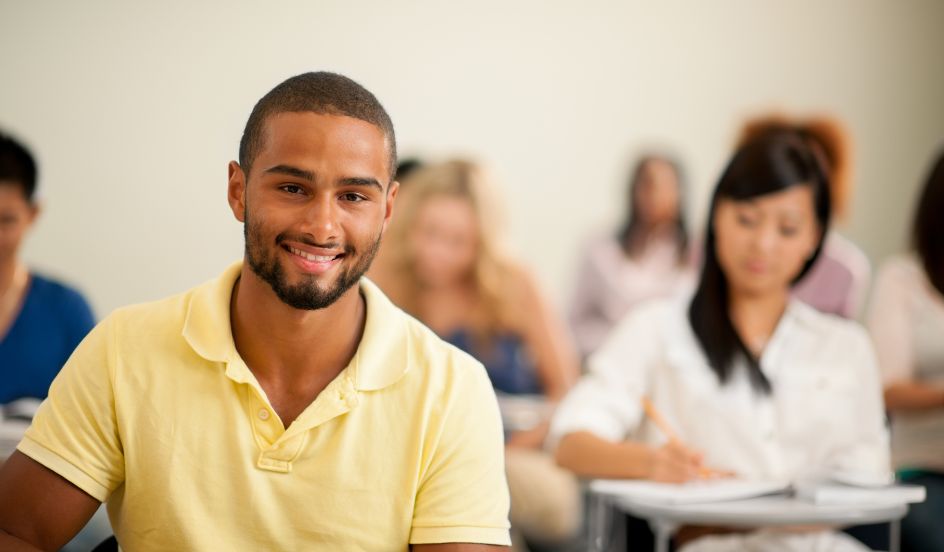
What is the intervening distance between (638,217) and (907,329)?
8.27 feet

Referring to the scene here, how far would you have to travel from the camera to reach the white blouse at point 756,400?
2289 mm

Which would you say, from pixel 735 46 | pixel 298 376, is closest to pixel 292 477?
pixel 298 376

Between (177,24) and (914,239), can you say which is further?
(177,24)

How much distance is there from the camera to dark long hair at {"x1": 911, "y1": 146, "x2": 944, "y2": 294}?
290cm

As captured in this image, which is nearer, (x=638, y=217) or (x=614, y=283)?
(x=614, y=283)

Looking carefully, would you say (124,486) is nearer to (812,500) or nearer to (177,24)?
(812,500)

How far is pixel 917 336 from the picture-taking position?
2877mm

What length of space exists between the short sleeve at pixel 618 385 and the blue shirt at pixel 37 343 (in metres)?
1.20

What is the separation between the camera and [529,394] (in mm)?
3596

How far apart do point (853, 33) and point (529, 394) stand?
128 inches

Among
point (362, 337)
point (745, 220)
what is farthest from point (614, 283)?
point (362, 337)

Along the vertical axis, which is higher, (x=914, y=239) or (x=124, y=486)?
(x=914, y=239)

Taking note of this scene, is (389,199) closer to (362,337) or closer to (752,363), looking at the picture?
(362,337)

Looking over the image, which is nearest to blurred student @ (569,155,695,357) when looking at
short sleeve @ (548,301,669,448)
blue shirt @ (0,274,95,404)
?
short sleeve @ (548,301,669,448)
